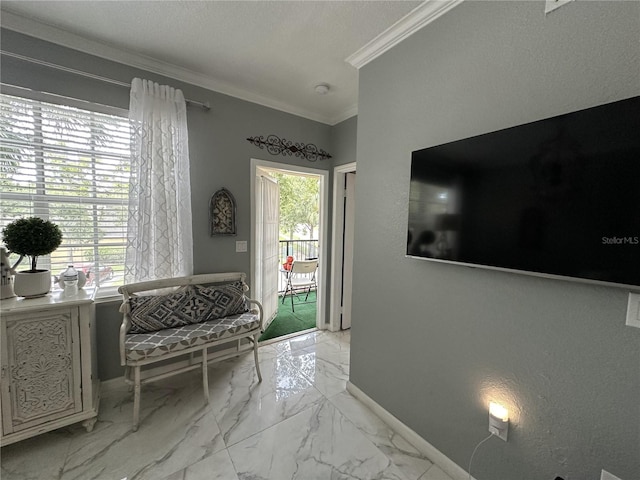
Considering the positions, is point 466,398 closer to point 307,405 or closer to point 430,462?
point 430,462

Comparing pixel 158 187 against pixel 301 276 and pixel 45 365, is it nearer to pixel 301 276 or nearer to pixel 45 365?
pixel 45 365

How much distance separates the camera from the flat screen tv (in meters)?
0.84

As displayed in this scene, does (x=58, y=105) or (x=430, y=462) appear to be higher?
(x=58, y=105)

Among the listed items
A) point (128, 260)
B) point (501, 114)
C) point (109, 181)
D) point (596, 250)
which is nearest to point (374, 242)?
point (501, 114)

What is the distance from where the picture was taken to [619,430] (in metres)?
0.92

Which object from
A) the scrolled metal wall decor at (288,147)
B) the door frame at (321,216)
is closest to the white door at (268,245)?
the door frame at (321,216)

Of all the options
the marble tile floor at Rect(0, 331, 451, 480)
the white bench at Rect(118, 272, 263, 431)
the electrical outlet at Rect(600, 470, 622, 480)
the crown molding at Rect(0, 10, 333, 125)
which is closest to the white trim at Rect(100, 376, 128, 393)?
the marble tile floor at Rect(0, 331, 451, 480)

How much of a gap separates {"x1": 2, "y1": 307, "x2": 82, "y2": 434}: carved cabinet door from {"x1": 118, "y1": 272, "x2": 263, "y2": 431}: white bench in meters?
0.27

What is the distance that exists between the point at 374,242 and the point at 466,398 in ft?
3.45

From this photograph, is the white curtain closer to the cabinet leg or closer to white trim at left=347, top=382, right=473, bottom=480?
the cabinet leg

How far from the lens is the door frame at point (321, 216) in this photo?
2.71 metres

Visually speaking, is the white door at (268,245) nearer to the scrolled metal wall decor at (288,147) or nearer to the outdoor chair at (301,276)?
the scrolled metal wall decor at (288,147)

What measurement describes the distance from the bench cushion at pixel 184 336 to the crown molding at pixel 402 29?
2268mm

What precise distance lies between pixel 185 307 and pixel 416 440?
196 cm
